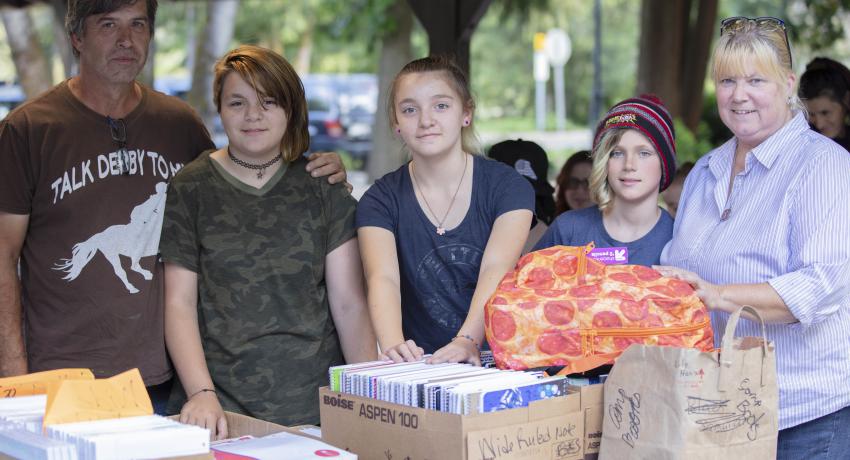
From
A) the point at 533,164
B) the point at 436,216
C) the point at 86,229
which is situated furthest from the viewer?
the point at 533,164

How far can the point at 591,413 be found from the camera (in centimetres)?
230

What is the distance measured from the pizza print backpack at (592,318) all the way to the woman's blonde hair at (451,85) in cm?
74

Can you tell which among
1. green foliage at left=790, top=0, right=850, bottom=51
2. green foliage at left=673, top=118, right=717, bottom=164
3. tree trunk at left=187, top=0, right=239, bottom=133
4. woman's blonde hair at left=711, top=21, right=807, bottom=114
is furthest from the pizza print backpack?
tree trunk at left=187, top=0, right=239, bottom=133

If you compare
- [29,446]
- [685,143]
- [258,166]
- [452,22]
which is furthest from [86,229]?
[685,143]

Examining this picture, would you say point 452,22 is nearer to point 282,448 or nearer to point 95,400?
point 282,448

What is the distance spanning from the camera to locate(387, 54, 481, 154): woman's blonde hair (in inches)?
116

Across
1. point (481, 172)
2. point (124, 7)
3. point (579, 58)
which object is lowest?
point (481, 172)

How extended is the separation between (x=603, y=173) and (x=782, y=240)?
0.60 meters

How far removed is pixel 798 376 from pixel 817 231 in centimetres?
38

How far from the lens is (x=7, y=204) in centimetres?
308

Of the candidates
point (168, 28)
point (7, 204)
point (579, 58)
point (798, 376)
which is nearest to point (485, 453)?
point (798, 376)

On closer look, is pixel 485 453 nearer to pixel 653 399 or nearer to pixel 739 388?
pixel 653 399

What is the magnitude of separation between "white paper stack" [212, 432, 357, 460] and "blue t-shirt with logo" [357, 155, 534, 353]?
68 centimetres

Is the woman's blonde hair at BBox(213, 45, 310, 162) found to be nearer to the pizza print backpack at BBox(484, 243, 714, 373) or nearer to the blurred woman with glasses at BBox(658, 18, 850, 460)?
the pizza print backpack at BBox(484, 243, 714, 373)
